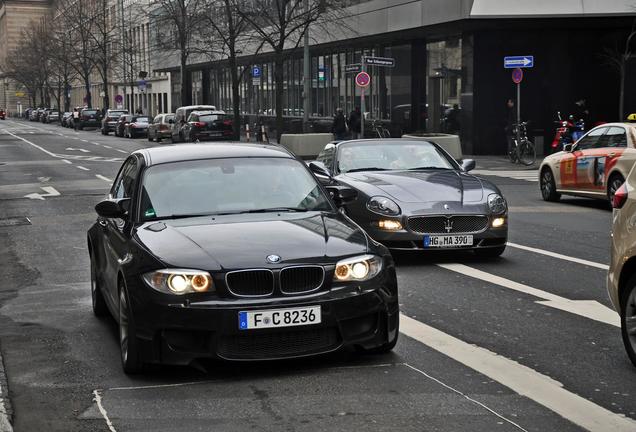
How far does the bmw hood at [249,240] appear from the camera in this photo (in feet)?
20.6

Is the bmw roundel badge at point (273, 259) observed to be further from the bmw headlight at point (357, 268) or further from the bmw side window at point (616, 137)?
the bmw side window at point (616, 137)

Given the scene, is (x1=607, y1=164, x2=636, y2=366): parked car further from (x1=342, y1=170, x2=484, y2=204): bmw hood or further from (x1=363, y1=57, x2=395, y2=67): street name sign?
(x1=363, y1=57, x2=395, y2=67): street name sign

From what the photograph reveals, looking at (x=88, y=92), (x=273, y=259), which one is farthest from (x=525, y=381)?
(x=88, y=92)

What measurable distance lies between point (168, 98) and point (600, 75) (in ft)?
198

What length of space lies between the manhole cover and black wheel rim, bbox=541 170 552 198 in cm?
965

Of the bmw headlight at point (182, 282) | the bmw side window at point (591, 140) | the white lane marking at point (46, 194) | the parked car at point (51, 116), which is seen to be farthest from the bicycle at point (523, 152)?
the parked car at point (51, 116)

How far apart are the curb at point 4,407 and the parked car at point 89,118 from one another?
272 feet

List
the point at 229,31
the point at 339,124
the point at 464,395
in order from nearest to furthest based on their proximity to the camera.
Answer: the point at 464,395 → the point at 339,124 → the point at 229,31

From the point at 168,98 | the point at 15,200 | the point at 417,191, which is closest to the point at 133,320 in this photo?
the point at 417,191

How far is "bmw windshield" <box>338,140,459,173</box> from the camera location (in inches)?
516

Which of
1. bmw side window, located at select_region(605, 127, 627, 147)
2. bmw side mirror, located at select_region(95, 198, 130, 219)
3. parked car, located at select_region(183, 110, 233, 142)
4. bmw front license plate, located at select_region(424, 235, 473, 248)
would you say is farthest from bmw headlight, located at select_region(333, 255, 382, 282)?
parked car, located at select_region(183, 110, 233, 142)

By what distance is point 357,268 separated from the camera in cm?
646

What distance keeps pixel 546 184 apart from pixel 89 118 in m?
71.4

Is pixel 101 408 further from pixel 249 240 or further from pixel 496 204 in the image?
pixel 496 204
